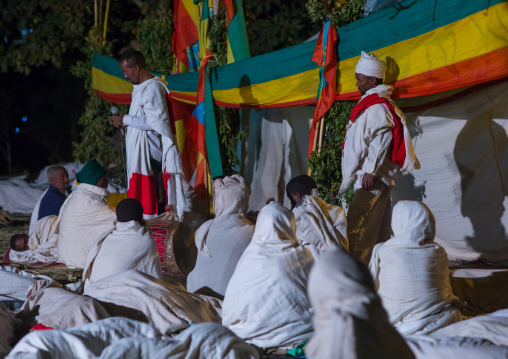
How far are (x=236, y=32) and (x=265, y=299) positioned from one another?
163 inches

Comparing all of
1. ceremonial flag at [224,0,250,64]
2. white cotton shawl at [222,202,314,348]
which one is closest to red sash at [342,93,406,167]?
white cotton shawl at [222,202,314,348]

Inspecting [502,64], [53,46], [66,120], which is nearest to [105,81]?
[53,46]

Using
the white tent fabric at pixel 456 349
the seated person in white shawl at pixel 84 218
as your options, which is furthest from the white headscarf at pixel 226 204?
the white tent fabric at pixel 456 349

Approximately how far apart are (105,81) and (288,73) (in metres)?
4.07

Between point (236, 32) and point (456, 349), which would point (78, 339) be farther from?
point (236, 32)

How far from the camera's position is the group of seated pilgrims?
6.72 feet

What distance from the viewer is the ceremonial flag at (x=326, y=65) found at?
5.42 m

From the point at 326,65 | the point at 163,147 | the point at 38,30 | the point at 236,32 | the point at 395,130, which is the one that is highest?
the point at 38,30

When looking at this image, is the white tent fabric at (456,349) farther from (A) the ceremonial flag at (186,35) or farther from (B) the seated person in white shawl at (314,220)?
(A) the ceremonial flag at (186,35)

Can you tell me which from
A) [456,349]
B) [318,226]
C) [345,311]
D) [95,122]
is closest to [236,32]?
[318,226]

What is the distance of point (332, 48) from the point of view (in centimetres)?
541

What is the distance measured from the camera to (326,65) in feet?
17.9

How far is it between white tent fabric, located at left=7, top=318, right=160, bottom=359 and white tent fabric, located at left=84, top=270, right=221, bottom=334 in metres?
0.68

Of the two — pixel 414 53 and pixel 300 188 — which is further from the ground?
pixel 414 53
